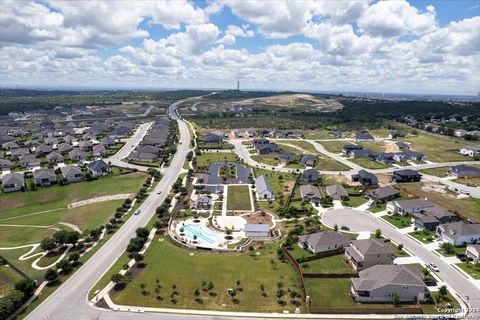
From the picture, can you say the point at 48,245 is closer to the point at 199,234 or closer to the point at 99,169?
the point at 199,234

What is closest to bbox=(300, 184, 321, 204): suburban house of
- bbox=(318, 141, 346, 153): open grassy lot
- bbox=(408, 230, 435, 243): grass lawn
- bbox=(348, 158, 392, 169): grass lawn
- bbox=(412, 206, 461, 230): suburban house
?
bbox=(412, 206, 461, 230): suburban house

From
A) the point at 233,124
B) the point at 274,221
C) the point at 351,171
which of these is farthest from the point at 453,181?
the point at 233,124

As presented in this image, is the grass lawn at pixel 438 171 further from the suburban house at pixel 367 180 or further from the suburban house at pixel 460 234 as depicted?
the suburban house at pixel 460 234

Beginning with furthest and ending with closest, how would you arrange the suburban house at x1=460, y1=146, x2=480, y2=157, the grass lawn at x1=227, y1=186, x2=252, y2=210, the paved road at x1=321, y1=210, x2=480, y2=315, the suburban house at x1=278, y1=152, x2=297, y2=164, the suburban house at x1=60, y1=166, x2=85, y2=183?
1. the suburban house at x1=460, y1=146, x2=480, y2=157
2. the suburban house at x1=278, y1=152, x2=297, y2=164
3. the suburban house at x1=60, y1=166, x2=85, y2=183
4. the grass lawn at x1=227, y1=186, x2=252, y2=210
5. the paved road at x1=321, y1=210, x2=480, y2=315

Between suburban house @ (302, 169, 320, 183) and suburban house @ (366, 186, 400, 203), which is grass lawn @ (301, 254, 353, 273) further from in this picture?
suburban house @ (302, 169, 320, 183)

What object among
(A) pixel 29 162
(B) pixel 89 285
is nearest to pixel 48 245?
(B) pixel 89 285

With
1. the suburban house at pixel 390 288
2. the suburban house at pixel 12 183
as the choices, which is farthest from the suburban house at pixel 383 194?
the suburban house at pixel 12 183
